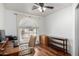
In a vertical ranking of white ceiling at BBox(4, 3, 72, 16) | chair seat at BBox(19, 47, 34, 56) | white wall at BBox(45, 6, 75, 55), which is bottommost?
chair seat at BBox(19, 47, 34, 56)

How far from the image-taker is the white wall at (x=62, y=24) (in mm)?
1471

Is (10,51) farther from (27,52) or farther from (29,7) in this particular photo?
(29,7)

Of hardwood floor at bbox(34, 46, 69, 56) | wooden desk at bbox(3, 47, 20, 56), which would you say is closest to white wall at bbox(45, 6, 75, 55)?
hardwood floor at bbox(34, 46, 69, 56)

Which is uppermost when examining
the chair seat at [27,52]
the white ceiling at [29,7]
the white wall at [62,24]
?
the white ceiling at [29,7]

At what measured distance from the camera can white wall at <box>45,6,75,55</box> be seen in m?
1.47

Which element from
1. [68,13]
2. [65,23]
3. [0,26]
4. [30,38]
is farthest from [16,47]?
[68,13]

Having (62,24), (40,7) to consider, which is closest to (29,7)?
(40,7)

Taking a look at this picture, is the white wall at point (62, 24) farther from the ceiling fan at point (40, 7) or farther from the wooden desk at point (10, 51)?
the wooden desk at point (10, 51)

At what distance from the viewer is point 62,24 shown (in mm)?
1525

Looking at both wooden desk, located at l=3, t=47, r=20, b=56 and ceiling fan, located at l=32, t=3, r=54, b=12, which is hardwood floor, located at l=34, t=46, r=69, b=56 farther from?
ceiling fan, located at l=32, t=3, r=54, b=12

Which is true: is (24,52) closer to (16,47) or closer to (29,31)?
(16,47)

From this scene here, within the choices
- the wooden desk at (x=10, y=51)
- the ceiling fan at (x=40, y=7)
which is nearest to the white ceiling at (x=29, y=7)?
the ceiling fan at (x=40, y=7)

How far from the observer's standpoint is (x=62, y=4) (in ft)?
4.91

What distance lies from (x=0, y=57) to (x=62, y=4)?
1273mm
